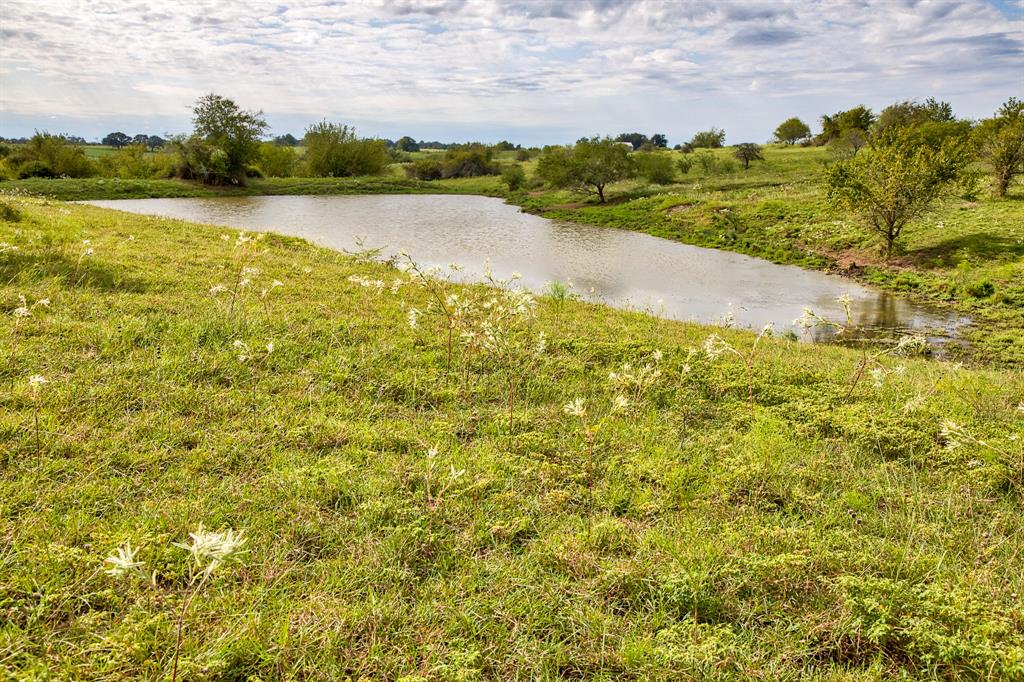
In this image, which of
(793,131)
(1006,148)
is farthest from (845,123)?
(1006,148)

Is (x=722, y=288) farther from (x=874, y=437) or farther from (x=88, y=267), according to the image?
(x=88, y=267)

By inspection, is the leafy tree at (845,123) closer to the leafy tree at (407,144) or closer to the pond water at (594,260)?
the pond water at (594,260)

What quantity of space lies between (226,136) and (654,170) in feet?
113

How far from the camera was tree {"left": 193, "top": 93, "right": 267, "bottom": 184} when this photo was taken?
41719 mm

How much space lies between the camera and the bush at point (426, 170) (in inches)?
2766

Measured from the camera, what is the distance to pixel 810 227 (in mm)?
23797

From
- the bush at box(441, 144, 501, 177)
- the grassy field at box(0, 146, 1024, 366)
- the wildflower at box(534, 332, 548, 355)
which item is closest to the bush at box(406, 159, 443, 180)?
the bush at box(441, 144, 501, 177)

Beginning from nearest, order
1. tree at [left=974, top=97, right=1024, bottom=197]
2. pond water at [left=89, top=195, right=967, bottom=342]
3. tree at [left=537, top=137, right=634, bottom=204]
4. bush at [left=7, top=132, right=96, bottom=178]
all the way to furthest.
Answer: pond water at [left=89, top=195, right=967, bottom=342]
tree at [left=974, top=97, right=1024, bottom=197]
tree at [left=537, top=137, right=634, bottom=204]
bush at [left=7, top=132, right=96, bottom=178]

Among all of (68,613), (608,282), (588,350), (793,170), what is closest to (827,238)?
(608,282)

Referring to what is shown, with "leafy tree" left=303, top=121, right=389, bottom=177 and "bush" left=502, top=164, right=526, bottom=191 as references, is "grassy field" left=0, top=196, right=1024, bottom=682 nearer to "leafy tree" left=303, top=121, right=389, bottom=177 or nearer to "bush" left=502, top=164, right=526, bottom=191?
"bush" left=502, top=164, right=526, bottom=191

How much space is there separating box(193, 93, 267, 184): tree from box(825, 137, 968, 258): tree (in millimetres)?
40337

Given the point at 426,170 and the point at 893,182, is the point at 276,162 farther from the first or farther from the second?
the point at 893,182

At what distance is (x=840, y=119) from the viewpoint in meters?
62.3

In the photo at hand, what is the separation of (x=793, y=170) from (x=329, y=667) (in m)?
52.4
